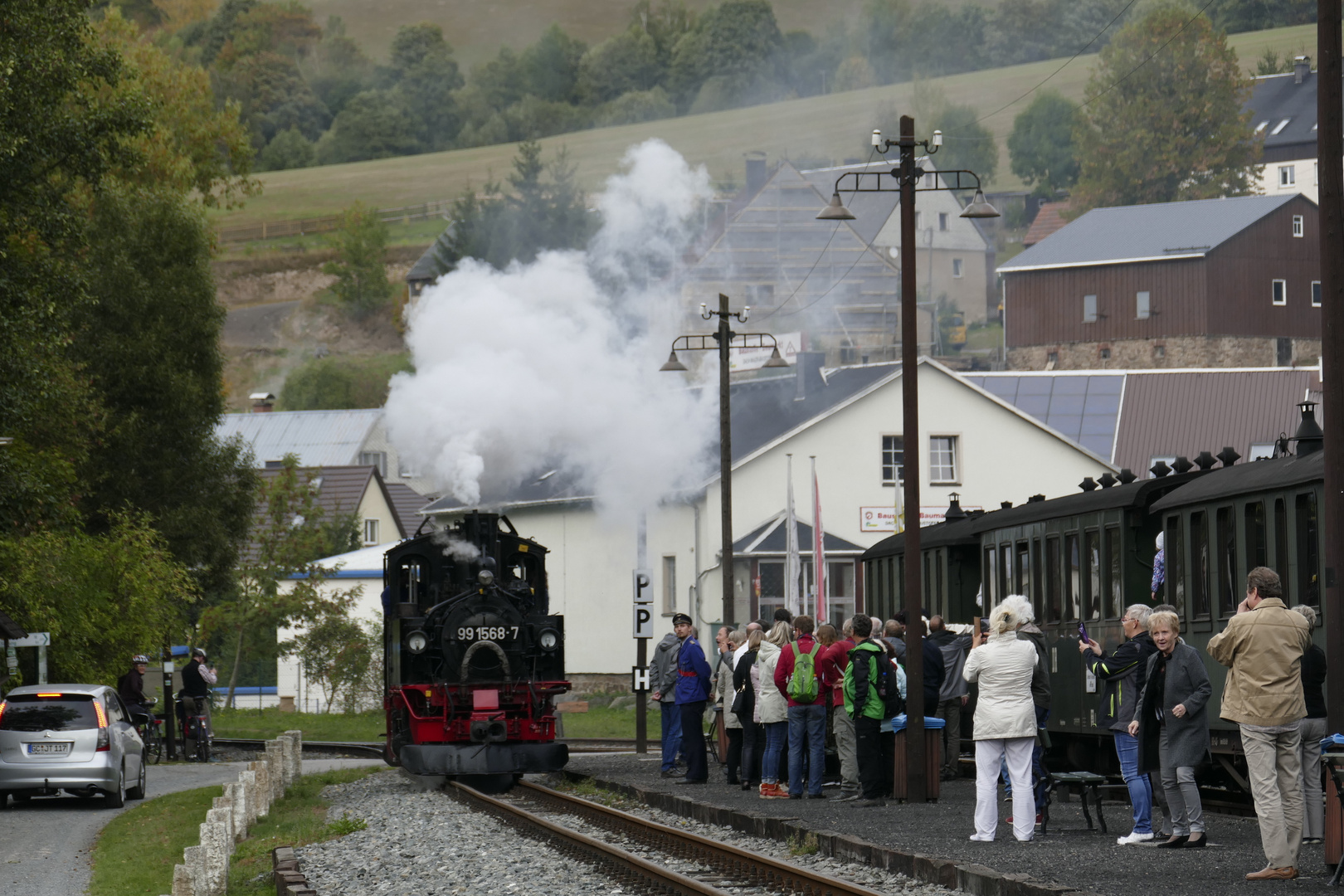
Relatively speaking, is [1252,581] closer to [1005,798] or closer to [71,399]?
[1005,798]

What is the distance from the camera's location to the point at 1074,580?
20406 mm

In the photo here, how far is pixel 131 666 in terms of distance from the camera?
102 feet

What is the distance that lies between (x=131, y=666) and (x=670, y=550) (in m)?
19.3

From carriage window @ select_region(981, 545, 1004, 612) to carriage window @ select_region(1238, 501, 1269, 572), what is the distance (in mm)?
7939

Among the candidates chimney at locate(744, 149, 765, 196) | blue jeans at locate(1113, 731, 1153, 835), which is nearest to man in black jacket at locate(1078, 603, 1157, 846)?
blue jeans at locate(1113, 731, 1153, 835)

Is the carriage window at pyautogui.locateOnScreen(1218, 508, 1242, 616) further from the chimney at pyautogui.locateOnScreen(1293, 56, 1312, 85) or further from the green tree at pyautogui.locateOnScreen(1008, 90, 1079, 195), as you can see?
the green tree at pyautogui.locateOnScreen(1008, 90, 1079, 195)

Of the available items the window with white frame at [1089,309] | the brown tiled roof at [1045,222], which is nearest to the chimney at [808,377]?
the window with white frame at [1089,309]

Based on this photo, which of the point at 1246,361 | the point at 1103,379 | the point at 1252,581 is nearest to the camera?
the point at 1252,581

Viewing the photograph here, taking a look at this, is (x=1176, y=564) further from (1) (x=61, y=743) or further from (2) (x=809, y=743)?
(1) (x=61, y=743)

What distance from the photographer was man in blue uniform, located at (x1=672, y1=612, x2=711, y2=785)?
870 inches

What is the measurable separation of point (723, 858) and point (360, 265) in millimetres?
115724

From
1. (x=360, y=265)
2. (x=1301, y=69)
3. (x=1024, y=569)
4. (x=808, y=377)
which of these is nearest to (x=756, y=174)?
(x=808, y=377)

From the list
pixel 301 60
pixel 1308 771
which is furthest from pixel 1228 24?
pixel 1308 771

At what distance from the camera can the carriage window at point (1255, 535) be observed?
15.6 meters
